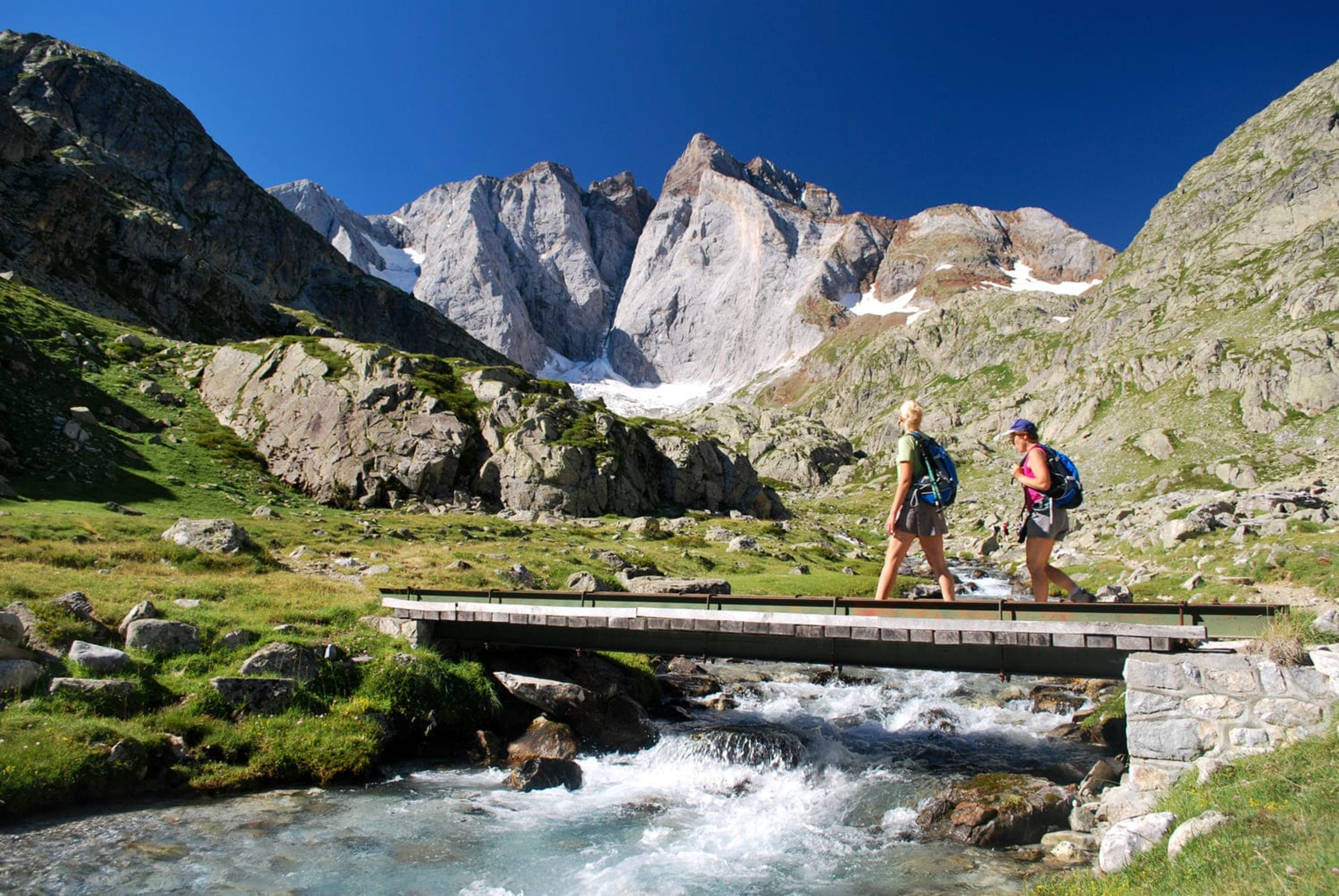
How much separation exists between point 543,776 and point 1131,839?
38.0ft

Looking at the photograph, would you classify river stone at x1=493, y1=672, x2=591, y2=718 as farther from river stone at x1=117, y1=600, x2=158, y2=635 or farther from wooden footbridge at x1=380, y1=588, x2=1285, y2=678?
river stone at x1=117, y1=600, x2=158, y2=635

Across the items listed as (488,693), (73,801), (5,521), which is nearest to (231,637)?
(73,801)

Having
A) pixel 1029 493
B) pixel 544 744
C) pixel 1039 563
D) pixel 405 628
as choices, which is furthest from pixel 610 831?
pixel 1029 493

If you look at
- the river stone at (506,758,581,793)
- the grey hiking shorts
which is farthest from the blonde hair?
the river stone at (506,758,581,793)

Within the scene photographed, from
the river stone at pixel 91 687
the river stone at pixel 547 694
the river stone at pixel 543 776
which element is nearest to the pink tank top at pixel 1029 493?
the river stone at pixel 543 776

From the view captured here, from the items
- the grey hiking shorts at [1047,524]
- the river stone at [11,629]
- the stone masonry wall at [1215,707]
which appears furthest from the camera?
the river stone at [11,629]

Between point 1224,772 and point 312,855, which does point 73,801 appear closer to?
point 312,855

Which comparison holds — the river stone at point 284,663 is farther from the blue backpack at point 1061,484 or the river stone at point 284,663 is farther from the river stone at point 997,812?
the blue backpack at point 1061,484

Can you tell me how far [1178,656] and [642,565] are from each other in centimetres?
3062

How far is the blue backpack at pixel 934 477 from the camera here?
12961 mm

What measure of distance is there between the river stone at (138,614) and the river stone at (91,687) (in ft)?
7.87

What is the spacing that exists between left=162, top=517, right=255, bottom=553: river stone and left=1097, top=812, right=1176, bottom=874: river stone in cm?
2841

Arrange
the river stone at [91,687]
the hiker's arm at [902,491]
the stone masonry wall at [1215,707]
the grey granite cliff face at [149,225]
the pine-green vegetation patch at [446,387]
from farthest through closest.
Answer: the grey granite cliff face at [149,225] < the pine-green vegetation patch at [446,387] < the river stone at [91,687] < the hiker's arm at [902,491] < the stone masonry wall at [1215,707]

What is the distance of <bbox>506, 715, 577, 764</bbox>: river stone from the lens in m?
17.3
